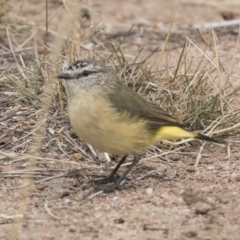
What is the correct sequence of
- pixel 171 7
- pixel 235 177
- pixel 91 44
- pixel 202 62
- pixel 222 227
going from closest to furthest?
pixel 222 227
pixel 235 177
pixel 202 62
pixel 91 44
pixel 171 7

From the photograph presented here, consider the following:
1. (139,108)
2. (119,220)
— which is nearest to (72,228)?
(119,220)

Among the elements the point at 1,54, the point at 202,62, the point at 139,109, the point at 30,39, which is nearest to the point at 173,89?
the point at 202,62

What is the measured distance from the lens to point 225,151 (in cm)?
653

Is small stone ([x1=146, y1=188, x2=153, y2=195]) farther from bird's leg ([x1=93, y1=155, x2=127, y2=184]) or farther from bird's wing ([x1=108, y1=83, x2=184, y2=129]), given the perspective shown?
bird's wing ([x1=108, y1=83, x2=184, y2=129])

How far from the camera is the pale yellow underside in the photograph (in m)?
5.42

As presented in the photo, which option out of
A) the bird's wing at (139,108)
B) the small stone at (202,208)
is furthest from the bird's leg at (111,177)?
the small stone at (202,208)

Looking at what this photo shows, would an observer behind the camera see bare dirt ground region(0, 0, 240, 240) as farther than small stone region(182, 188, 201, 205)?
No

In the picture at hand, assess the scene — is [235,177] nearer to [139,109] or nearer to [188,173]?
[188,173]

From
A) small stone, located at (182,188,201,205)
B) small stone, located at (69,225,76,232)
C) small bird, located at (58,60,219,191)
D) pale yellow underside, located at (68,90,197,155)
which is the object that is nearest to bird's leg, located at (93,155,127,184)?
small bird, located at (58,60,219,191)

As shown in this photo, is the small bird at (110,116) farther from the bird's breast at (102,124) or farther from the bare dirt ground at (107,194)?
the bare dirt ground at (107,194)

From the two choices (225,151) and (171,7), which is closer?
(225,151)

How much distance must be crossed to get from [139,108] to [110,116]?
1.26ft

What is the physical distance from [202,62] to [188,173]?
163cm

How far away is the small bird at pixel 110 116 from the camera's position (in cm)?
544
